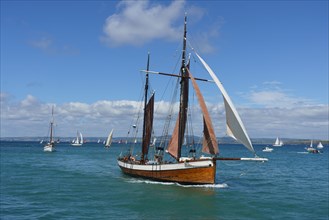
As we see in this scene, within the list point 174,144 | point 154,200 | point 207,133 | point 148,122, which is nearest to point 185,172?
point 174,144

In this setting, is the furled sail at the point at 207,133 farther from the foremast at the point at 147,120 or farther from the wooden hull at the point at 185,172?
the foremast at the point at 147,120

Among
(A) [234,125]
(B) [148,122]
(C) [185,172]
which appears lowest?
(C) [185,172]

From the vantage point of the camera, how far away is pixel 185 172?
129 ft

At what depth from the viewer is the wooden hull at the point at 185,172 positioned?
38.1 m

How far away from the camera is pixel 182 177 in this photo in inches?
1561

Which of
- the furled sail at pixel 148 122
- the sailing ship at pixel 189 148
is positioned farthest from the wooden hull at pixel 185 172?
the furled sail at pixel 148 122

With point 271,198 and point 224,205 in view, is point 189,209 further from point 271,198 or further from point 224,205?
point 271,198

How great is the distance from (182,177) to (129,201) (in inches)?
342

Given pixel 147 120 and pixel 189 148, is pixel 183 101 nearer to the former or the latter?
pixel 189 148

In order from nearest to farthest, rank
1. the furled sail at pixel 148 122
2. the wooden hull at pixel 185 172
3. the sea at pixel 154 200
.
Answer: the sea at pixel 154 200, the wooden hull at pixel 185 172, the furled sail at pixel 148 122

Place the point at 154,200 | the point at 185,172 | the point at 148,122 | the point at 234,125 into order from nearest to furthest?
the point at 154,200 < the point at 234,125 < the point at 185,172 < the point at 148,122

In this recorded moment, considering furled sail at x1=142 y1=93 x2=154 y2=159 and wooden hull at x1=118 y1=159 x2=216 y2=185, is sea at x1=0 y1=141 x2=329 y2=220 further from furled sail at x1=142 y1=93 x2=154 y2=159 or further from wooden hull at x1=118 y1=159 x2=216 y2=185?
furled sail at x1=142 y1=93 x2=154 y2=159

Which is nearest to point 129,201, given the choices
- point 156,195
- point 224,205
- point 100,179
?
point 156,195

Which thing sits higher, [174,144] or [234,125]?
[234,125]
